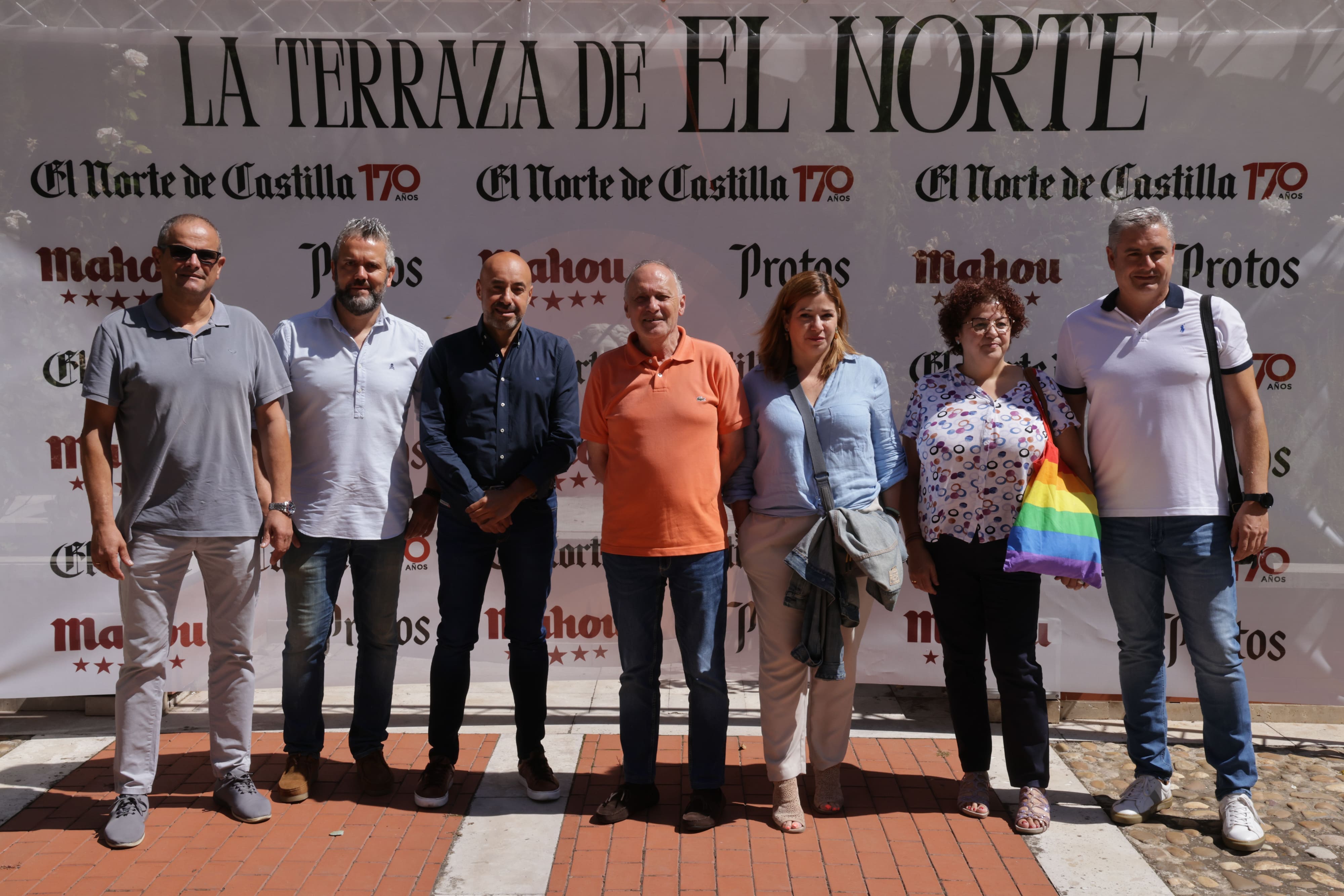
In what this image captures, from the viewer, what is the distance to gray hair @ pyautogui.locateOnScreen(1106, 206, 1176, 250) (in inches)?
140

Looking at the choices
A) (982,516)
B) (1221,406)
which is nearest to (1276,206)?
(1221,406)

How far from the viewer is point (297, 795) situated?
12.5 ft

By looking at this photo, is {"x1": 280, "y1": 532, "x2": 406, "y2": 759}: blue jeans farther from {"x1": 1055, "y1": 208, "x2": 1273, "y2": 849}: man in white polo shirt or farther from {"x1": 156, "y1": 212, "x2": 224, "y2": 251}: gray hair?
{"x1": 1055, "y1": 208, "x2": 1273, "y2": 849}: man in white polo shirt

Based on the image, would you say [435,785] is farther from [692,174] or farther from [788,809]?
[692,174]

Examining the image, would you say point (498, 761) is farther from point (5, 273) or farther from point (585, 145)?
point (5, 273)

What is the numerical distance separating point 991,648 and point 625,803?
57.5 inches

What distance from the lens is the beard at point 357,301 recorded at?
3.73 meters

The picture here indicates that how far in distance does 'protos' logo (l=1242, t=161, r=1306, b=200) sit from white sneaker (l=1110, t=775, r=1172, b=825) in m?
2.55

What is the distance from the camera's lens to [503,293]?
365 centimetres

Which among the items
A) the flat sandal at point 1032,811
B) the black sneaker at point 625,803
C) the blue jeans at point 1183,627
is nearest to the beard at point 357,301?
the black sneaker at point 625,803

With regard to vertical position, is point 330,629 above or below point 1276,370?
below

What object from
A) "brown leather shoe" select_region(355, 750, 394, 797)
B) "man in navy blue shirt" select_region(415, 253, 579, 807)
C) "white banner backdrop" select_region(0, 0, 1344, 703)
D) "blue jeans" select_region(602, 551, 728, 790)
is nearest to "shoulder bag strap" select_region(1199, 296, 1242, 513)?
"white banner backdrop" select_region(0, 0, 1344, 703)

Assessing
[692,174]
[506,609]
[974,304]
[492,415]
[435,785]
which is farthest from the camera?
[692,174]

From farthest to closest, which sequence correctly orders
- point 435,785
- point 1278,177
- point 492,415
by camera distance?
point 1278,177 < point 435,785 < point 492,415
